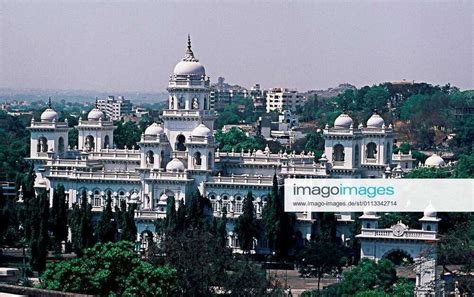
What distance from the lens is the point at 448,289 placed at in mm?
40188

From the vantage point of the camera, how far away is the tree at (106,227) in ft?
174

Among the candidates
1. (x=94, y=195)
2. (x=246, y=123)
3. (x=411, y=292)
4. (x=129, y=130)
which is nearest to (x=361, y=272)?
(x=411, y=292)

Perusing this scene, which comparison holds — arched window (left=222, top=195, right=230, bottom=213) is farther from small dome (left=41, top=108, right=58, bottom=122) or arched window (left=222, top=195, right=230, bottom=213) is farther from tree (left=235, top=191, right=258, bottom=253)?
small dome (left=41, top=108, right=58, bottom=122)

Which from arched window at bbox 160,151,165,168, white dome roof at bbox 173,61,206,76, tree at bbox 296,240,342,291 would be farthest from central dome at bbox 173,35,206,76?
tree at bbox 296,240,342,291

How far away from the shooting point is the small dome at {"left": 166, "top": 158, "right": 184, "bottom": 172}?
57406 mm

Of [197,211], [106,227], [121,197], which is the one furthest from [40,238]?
[121,197]

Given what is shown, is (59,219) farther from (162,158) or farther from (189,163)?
(162,158)

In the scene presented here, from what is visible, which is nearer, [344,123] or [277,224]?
[277,224]

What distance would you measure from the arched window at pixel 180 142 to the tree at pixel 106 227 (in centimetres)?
663

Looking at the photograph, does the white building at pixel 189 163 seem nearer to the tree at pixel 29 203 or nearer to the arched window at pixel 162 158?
the arched window at pixel 162 158

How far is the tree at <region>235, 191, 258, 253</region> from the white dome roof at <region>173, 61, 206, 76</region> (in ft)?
25.6

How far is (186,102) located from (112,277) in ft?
85.7

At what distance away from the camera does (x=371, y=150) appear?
59.7 m

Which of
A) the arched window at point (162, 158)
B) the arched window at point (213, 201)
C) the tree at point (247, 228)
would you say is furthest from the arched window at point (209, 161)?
the tree at point (247, 228)
